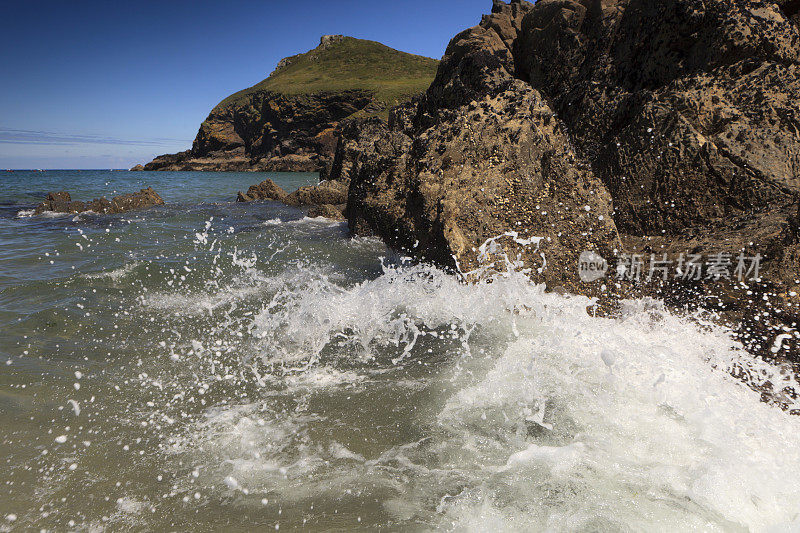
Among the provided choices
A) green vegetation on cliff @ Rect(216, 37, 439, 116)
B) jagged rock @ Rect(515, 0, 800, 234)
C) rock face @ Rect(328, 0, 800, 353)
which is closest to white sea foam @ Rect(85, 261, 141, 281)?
rock face @ Rect(328, 0, 800, 353)

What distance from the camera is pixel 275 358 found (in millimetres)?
3916

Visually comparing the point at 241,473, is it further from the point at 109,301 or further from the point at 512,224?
the point at 109,301

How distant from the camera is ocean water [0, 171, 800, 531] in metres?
2.26

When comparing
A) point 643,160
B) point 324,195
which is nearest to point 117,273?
point 643,160

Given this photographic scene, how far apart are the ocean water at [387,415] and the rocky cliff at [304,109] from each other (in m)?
56.7

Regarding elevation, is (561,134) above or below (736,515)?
above

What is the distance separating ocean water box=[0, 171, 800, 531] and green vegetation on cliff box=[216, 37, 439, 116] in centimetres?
6556

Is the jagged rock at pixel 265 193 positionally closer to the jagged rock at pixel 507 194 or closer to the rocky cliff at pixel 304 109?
the jagged rock at pixel 507 194

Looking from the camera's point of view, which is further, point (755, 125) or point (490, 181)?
point (490, 181)

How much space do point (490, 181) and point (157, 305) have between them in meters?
4.24

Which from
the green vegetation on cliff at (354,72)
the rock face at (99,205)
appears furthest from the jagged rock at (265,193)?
the green vegetation on cliff at (354,72)

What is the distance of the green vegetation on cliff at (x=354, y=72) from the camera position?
73688 millimetres

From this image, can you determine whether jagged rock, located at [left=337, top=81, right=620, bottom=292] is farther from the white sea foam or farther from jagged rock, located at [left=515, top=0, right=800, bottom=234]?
the white sea foam

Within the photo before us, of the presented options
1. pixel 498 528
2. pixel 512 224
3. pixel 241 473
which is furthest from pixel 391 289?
pixel 498 528
